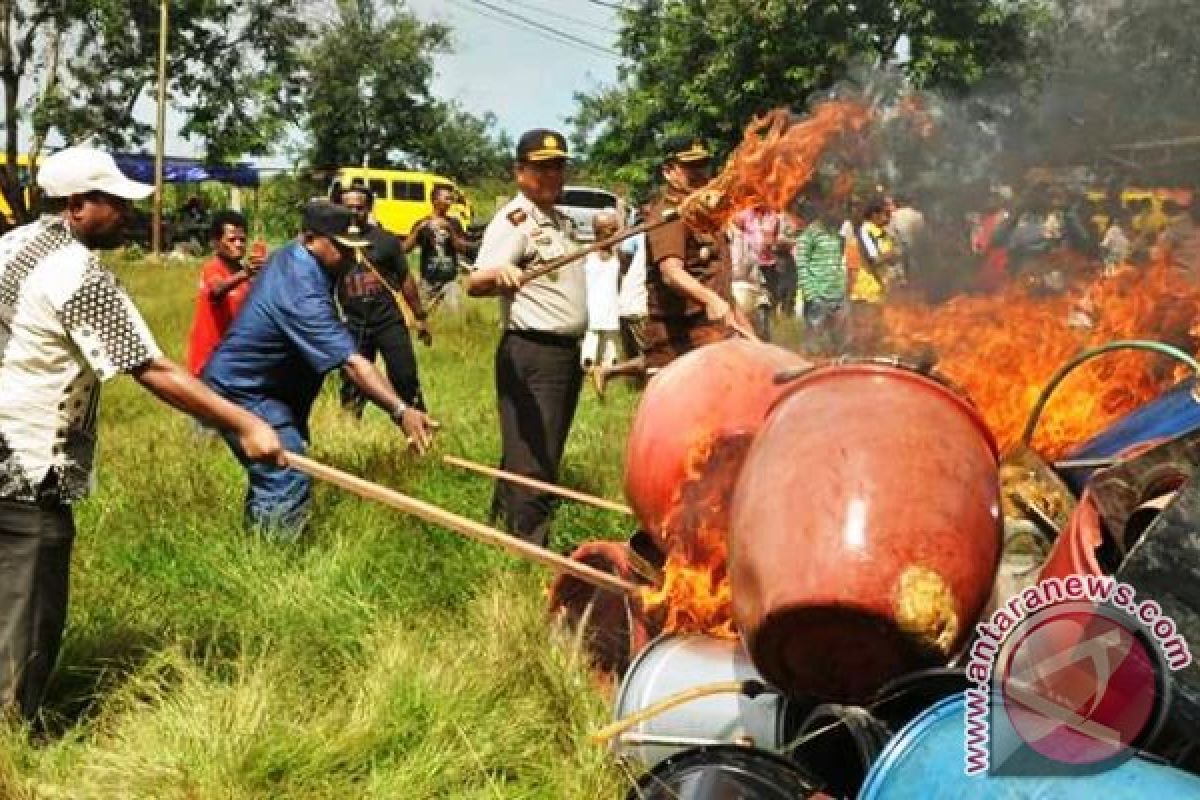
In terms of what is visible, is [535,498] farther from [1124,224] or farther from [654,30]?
[654,30]

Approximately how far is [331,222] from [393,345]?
2.29 m

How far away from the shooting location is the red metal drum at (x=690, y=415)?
13.2 ft

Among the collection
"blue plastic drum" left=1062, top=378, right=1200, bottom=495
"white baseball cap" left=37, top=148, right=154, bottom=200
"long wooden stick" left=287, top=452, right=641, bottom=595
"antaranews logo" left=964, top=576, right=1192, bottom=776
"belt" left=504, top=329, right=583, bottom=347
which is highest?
"white baseball cap" left=37, top=148, right=154, bottom=200

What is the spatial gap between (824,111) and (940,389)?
2894mm

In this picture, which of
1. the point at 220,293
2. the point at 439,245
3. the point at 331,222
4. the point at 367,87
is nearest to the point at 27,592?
the point at 331,222

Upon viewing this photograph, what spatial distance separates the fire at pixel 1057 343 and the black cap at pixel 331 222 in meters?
2.44

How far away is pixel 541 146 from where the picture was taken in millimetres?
5746

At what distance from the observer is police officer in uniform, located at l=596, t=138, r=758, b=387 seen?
240 inches

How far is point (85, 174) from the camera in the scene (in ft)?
12.7

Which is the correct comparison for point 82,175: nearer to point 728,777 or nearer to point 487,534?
point 487,534

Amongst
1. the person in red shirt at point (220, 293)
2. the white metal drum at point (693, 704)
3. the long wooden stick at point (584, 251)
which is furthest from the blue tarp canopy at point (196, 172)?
the white metal drum at point (693, 704)

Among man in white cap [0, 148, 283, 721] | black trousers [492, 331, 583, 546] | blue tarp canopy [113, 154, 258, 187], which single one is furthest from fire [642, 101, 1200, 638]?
blue tarp canopy [113, 154, 258, 187]

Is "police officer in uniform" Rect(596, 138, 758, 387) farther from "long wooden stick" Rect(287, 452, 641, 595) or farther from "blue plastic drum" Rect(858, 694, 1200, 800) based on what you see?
"blue plastic drum" Rect(858, 694, 1200, 800)

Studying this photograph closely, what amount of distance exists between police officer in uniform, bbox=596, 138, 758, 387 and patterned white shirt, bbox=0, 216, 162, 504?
2.74m
